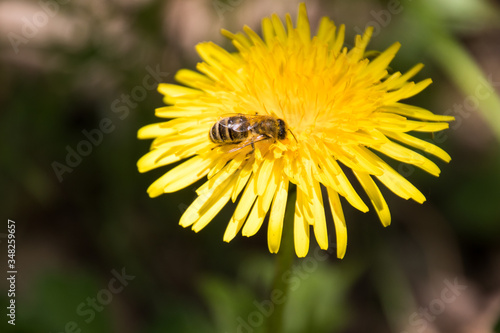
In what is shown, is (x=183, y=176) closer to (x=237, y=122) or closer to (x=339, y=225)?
(x=237, y=122)

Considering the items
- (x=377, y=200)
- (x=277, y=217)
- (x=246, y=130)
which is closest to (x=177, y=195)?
(x=246, y=130)

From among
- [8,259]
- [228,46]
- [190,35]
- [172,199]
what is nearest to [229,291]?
[172,199]

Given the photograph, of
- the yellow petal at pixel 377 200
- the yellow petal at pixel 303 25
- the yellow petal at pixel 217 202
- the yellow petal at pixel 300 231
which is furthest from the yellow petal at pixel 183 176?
the yellow petal at pixel 303 25

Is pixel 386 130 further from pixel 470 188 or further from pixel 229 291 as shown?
pixel 470 188

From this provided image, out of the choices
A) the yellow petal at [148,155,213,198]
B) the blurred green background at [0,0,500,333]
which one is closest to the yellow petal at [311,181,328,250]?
the yellow petal at [148,155,213,198]

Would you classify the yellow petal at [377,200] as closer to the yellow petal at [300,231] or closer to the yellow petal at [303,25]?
the yellow petal at [300,231]

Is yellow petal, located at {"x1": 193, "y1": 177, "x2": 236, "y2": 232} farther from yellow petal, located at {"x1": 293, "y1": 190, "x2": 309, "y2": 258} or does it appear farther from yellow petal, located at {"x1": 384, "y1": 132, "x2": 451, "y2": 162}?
yellow petal, located at {"x1": 384, "y1": 132, "x2": 451, "y2": 162}
